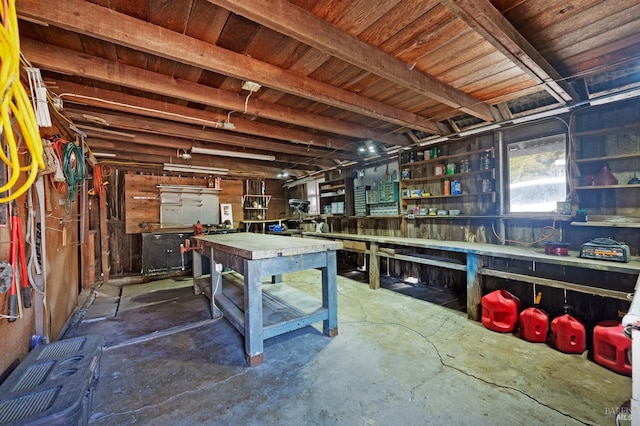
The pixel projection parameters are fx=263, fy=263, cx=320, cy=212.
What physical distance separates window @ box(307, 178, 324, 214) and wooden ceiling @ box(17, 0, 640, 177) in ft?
10.9

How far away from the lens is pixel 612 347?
2152 mm

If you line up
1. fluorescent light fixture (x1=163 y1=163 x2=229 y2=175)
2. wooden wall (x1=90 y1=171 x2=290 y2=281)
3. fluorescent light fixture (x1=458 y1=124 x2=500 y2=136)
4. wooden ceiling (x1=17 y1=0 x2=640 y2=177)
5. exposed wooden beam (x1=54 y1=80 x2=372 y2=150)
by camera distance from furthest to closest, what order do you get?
fluorescent light fixture (x1=163 y1=163 x2=229 y2=175), wooden wall (x1=90 y1=171 x2=290 y2=281), fluorescent light fixture (x1=458 y1=124 x2=500 y2=136), exposed wooden beam (x1=54 y1=80 x2=372 y2=150), wooden ceiling (x1=17 y1=0 x2=640 y2=177)

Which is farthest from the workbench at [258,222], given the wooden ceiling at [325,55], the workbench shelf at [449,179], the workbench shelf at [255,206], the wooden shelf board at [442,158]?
the wooden shelf board at [442,158]

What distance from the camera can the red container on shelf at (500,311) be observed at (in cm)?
277

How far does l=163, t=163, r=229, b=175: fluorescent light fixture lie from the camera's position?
572 cm

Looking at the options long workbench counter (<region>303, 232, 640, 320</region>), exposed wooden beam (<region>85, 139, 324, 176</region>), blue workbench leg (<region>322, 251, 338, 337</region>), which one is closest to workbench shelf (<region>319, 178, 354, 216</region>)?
exposed wooden beam (<region>85, 139, 324, 176</region>)

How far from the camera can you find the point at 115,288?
4883 millimetres

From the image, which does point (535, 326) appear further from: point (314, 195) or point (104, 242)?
point (104, 242)

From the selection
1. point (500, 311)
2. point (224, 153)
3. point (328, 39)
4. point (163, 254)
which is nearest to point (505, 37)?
point (328, 39)

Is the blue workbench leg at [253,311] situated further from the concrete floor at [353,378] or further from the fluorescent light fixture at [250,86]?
the fluorescent light fixture at [250,86]

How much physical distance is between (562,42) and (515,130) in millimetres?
1544

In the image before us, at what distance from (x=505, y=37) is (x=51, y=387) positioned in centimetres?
333

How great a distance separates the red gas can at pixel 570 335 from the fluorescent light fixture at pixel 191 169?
6.25 meters

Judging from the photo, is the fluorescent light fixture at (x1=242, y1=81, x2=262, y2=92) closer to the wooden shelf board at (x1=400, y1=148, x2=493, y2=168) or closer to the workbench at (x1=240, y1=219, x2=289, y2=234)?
the wooden shelf board at (x1=400, y1=148, x2=493, y2=168)
